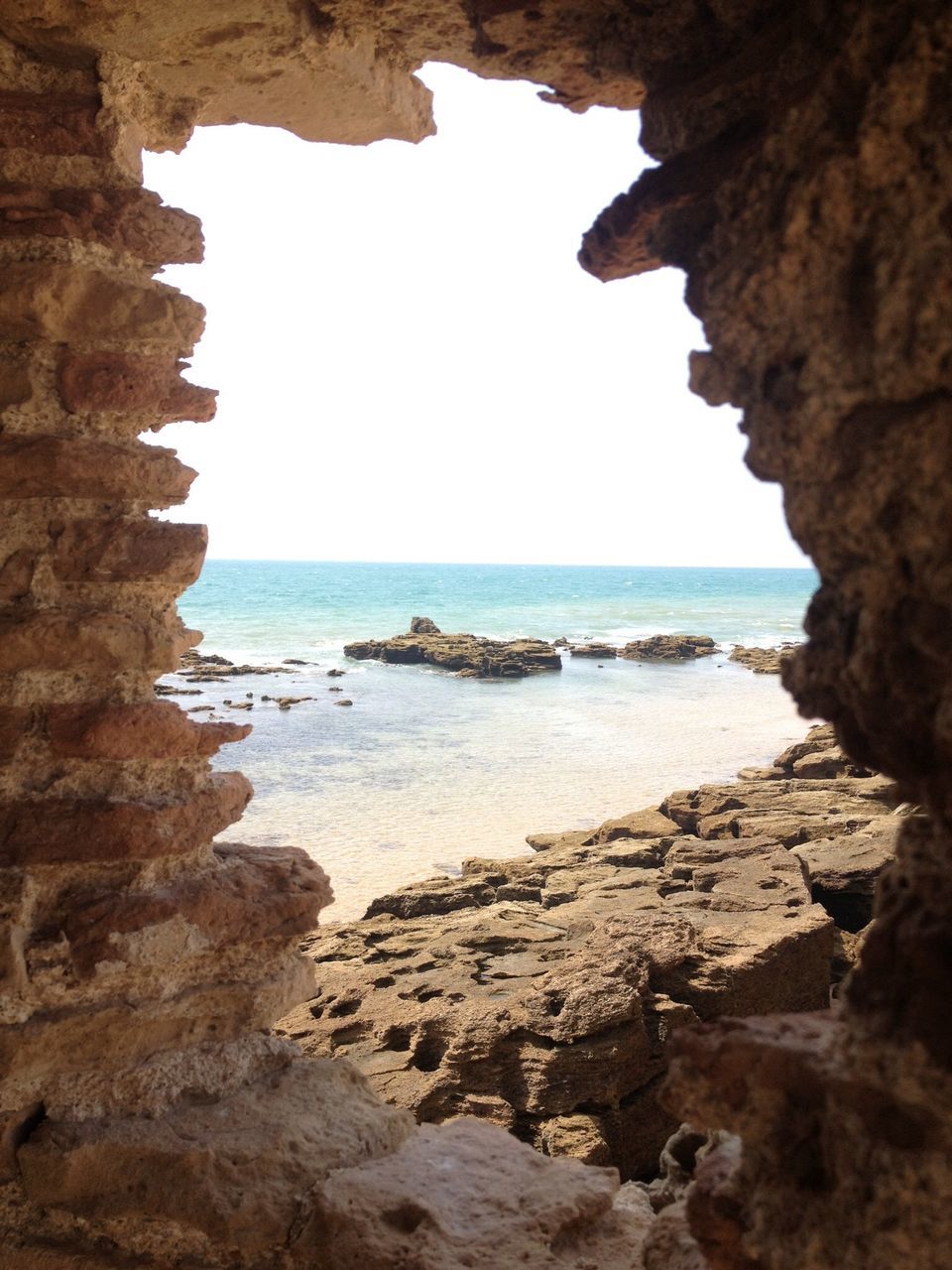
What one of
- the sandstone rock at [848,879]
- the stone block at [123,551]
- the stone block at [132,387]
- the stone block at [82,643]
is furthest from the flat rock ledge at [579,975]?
the stone block at [132,387]

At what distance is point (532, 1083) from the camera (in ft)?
11.3

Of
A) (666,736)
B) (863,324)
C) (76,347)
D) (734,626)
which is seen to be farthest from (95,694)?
(734,626)

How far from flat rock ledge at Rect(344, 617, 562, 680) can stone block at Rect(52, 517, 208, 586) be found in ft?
81.4

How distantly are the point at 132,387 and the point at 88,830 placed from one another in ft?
3.47

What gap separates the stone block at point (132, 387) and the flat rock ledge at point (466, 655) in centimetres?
2477

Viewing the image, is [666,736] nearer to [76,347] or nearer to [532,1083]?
[532,1083]

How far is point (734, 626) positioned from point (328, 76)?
2005 inches

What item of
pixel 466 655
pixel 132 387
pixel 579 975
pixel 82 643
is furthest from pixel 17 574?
pixel 466 655

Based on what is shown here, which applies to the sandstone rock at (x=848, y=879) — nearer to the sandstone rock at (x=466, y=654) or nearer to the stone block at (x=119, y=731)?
the stone block at (x=119, y=731)

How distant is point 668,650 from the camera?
1356 inches

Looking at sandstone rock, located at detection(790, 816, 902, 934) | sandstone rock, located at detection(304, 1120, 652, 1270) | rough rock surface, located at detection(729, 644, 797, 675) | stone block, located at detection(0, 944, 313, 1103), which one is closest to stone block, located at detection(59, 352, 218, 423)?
stone block, located at detection(0, 944, 313, 1103)

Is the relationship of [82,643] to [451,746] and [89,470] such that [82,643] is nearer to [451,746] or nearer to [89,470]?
[89,470]

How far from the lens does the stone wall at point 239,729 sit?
1221mm

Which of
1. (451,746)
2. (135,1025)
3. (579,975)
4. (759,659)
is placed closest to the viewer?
(135,1025)
